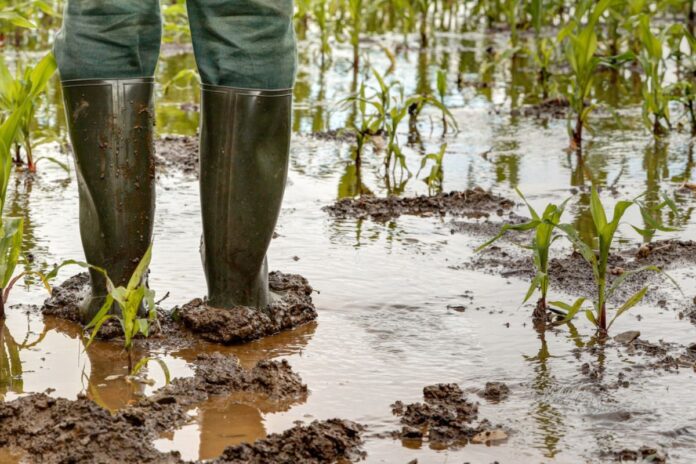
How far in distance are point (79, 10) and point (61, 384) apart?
2.63 feet

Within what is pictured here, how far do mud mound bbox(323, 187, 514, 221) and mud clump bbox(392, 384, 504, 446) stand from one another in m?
1.51

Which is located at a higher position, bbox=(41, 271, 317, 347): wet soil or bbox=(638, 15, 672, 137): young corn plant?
bbox=(638, 15, 672, 137): young corn plant

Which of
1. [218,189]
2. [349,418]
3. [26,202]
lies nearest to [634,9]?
[26,202]

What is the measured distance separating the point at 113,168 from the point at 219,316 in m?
0.41

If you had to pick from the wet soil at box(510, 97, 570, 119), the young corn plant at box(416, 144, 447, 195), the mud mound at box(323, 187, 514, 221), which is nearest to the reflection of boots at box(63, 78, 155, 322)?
the mud mound at box(323, 187, 514, 221)

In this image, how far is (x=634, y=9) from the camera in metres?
5.80

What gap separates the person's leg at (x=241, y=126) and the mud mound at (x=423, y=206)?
1.12 metres

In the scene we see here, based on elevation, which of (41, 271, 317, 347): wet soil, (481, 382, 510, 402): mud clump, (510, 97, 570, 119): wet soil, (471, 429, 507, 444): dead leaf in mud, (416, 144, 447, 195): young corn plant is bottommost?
(471, 429, 507, 444): dead leaf in mud

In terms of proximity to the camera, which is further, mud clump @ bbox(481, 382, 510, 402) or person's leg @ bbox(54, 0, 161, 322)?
person's leg @ bbox(54, 0, 161, 322)

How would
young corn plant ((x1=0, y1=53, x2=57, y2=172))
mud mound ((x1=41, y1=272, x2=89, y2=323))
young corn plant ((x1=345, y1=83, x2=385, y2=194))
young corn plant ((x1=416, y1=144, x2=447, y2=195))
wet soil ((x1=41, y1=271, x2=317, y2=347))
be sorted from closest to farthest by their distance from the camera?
wet soil ((x1=41, y1=271, x2=317, y2=347)), mud mound ((x1=41, y1=272, x2=89, y2=323)), young corn plant ((x1=0, y1=53, x2=57, y2=172)), young corn plant ((x1=416, y1=144, x2=447, y2=195)), young corn plant ((x1=345, y1=83, x2=385, y2=194))

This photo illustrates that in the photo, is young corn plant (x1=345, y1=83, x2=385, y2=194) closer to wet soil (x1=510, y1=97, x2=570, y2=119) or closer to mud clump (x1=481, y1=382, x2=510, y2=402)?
wet soil (x1=510, y1=97, x2=570, y2=119)

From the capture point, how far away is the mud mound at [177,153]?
437 centimetres

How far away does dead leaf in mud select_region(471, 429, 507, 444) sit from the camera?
2047 millimetres

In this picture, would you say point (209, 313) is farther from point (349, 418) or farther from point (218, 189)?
point (349, 418)
